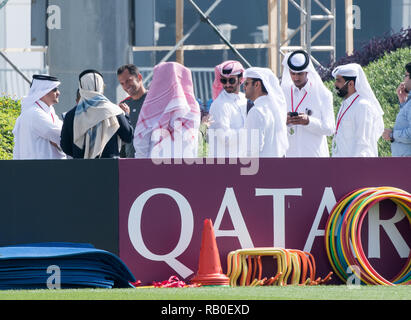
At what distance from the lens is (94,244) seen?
8938 mm

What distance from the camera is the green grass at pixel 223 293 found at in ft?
24.8

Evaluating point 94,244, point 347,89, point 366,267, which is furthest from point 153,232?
point 347,89

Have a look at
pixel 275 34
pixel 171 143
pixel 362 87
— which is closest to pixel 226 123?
pixel 171 143

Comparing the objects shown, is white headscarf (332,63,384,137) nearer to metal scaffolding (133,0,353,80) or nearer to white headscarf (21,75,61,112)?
white headscarf (21,75,61,112)

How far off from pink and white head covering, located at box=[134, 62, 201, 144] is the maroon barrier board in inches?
39.7

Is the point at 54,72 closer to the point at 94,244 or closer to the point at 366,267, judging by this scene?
the point at 94,244

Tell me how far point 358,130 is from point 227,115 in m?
1.24

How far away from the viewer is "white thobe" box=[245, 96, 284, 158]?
1010 cm

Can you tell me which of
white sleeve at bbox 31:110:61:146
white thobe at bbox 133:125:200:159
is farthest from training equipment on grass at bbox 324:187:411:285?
white sleeve at bbox 31:110:61:146

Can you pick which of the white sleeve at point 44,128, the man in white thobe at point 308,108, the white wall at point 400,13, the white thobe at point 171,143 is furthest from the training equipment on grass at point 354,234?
the white wall at point 400,13

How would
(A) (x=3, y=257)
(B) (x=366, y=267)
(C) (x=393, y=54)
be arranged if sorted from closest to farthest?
(A) (x=3, y=257) → (B) (x=366, y=267) → (C) (x=393, y=54)

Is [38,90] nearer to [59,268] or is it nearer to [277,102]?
[277,102]

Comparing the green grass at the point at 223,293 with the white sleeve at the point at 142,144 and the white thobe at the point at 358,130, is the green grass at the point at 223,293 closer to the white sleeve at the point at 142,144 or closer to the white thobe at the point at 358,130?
the white sleeve at the point at 142,144

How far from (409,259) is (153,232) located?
2.05m
